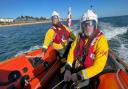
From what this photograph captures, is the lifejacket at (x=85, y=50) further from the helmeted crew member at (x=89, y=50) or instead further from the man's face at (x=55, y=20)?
the man's face at (x=55, y=20)

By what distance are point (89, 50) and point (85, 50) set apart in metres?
0.08

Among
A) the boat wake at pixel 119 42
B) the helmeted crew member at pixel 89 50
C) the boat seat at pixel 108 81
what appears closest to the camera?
the boat seat at pixel 108 81

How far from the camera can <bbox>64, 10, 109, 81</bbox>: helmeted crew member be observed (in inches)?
94.2

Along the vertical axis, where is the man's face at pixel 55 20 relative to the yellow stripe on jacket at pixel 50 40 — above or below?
above

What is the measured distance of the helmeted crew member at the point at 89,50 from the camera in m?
2.39

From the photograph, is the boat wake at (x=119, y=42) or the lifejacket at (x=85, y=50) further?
the boat wake at (x=119, y=42)

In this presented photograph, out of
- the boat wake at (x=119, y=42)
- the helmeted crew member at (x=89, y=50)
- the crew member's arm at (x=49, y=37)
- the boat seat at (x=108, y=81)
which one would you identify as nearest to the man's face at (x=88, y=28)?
the helmeted crew member at (x=89, y=50)

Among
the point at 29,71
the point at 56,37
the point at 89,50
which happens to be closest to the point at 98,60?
the point at 89,50

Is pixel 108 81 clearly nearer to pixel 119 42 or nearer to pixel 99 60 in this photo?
pixel 99 60

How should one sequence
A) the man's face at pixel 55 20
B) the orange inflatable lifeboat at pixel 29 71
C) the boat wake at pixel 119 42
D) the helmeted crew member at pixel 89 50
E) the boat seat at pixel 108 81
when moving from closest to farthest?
the boat seat at pixel 108 81
the helmeted crew member at pixel 89 50
the orange inflatable lifeboat at pixel 29 71
the man's face at pixel 55 20
the boat wake at pixel 119 42

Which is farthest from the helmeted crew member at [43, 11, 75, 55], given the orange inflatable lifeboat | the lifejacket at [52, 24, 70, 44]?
the orange inflatable lifeboat

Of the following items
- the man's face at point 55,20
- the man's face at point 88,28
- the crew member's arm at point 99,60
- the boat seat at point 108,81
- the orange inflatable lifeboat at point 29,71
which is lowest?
the orange inflatable lifeboat at point 29,71

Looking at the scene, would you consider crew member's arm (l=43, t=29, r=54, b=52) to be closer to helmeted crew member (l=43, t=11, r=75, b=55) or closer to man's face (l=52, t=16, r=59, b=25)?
helmeted crew member (l=43, t=11, r=75, b=55)

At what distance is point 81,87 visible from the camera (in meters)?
2.61
